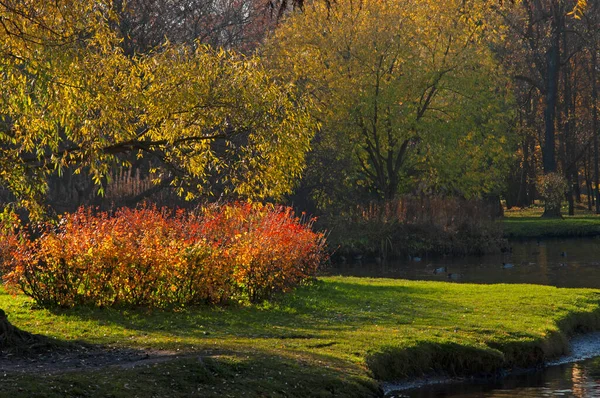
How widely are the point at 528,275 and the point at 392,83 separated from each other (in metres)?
14.0

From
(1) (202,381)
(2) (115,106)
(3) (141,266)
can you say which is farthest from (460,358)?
(2) (115,106)

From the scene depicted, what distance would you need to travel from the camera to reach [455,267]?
37.8 metres

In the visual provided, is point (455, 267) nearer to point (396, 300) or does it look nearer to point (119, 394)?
point (396, 300)

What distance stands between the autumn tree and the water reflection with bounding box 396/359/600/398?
89.8ft

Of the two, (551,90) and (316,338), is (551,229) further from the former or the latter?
(316,338)

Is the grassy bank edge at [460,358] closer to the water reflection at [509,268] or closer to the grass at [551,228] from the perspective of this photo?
the water reflection at [509,268]

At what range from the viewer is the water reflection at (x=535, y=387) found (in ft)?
49.7

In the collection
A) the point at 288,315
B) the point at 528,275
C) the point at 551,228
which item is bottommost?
the point at 528,275

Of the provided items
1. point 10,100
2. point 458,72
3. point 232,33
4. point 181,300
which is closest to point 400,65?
point 458,72

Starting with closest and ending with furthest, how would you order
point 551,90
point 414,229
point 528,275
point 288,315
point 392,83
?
point 288,315 < point 528,275 < point 414,229 < point 392,83 < point 551,90

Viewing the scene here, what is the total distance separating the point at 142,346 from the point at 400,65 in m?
33.1

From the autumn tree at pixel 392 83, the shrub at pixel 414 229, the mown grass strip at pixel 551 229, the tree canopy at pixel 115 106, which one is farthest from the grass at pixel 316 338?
the mown grass strip at pixel 551 229

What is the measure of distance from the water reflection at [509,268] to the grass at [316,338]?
367 inches

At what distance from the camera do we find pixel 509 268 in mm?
37031
